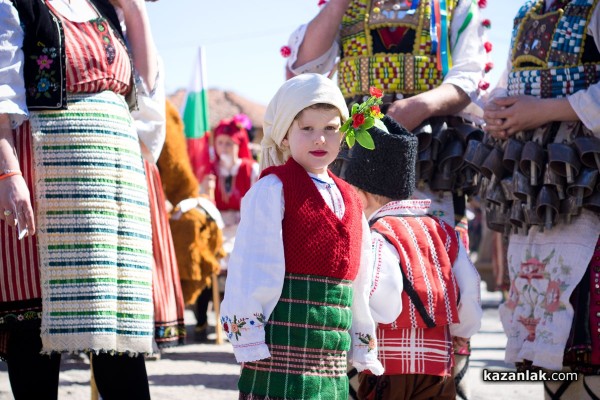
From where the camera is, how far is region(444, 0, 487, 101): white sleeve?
4.32m

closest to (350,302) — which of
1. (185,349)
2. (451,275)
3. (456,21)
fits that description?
(451,275)

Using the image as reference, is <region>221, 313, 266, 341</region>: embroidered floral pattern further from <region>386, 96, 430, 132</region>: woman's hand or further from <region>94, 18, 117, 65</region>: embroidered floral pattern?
<region>386, 96, 430, 132</region>: woman's hand

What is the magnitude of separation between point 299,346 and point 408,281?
2.75 ft

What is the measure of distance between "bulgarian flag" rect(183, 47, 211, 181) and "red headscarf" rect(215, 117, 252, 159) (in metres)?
0.67

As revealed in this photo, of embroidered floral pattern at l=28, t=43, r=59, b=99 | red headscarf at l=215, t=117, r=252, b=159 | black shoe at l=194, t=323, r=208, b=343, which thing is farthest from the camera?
red headscarf at l=215, t=117, r=252, b=159

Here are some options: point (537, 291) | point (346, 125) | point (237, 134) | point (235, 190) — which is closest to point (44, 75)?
point (346, 125)

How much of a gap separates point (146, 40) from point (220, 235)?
5296 millimetres

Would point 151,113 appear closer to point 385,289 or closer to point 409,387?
point 385,289

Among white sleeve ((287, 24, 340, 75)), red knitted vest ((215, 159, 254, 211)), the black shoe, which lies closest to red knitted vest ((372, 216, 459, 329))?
white sleeve ((287, 24, 340, 75))

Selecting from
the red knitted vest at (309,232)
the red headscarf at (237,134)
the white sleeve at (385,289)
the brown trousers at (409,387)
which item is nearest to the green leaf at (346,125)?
the red knitted vest at (309,232)

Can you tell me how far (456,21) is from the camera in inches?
173

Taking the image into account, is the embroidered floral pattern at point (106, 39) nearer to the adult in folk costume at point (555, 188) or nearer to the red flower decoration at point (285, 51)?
the red flower decoration at point (285, 51)

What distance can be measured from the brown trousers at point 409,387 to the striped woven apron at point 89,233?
909mm

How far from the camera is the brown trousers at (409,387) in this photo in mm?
3621
